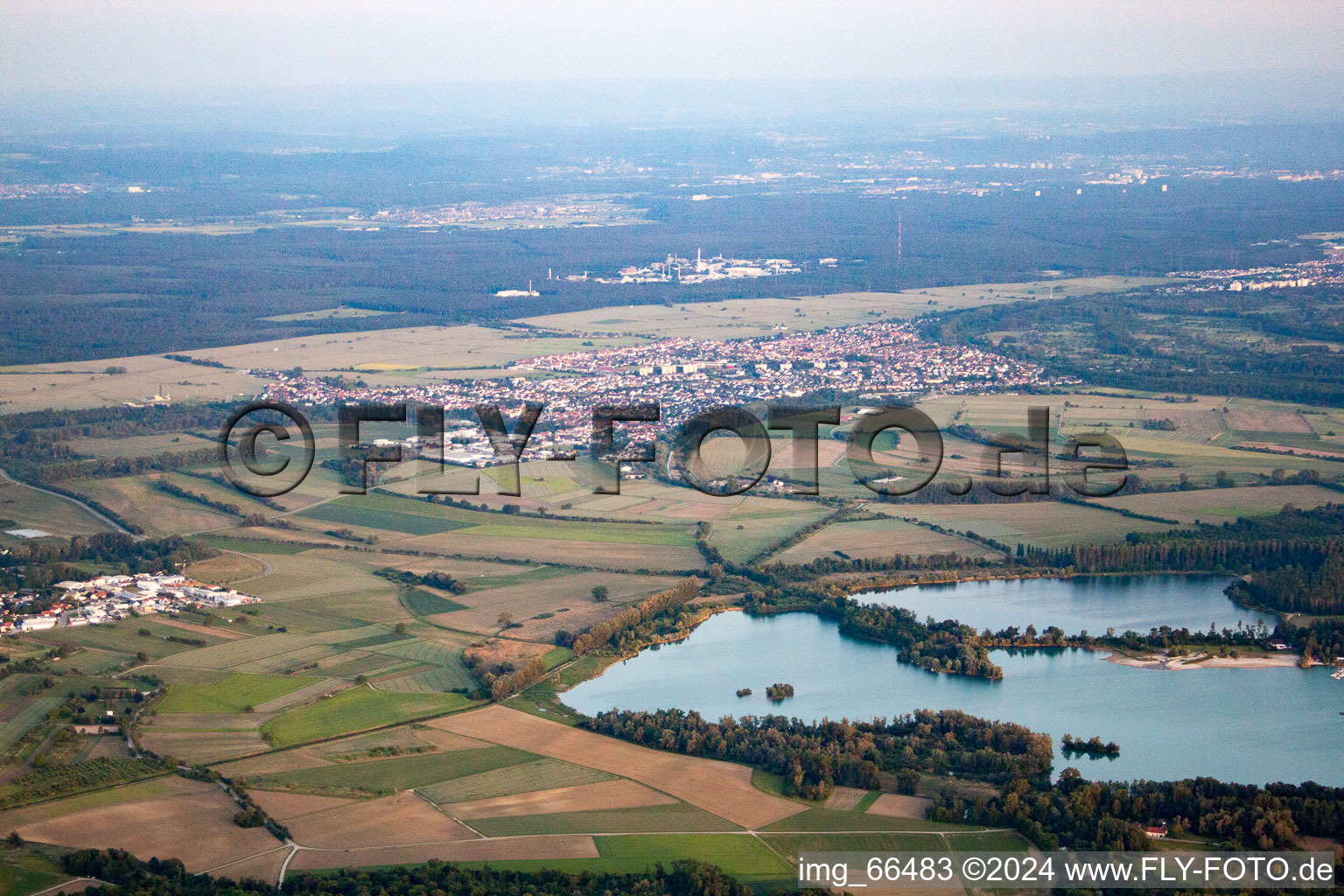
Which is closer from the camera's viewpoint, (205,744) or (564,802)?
(564,802)

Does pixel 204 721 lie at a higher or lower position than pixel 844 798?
higher

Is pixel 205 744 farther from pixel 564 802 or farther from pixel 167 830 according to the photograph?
pixel 564 802

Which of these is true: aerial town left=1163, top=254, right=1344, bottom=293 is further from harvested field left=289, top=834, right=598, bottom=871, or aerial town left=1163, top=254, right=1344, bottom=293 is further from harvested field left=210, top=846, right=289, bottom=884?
harvested field left=210, top=846, right=289, bottom=884

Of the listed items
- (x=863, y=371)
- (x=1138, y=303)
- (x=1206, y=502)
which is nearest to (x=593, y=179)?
(x=1138, y=303)

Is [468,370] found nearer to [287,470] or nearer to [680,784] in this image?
[287,470]

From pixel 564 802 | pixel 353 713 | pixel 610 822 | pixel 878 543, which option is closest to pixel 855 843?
pixel 610 822
